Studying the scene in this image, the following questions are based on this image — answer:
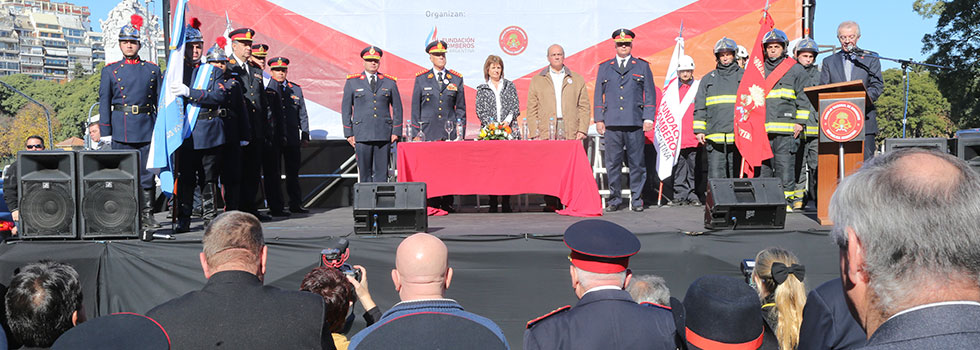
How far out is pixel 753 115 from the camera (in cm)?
745

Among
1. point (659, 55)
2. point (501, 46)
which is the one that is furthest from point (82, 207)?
point (659, 55)

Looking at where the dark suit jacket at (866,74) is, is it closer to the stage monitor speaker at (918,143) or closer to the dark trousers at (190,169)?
the stage monitor speaker at (918,143)

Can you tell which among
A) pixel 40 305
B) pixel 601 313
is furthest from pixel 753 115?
pixel 40 305

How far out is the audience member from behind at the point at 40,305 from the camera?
8.59 feet

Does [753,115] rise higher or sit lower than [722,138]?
higher

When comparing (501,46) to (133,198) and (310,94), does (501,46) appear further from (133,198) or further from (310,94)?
(133,198)

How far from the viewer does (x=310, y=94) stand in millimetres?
10273

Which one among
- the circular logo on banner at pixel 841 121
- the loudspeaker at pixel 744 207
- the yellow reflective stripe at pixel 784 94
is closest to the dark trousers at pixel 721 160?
the yellow reflective stripe at pixel 784 94

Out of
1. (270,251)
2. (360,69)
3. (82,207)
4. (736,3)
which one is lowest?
(270,251)

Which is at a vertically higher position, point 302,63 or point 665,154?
point 302,63

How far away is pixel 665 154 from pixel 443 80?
9.08 feet

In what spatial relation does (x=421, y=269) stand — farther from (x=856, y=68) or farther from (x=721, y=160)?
(x=856, y=68)

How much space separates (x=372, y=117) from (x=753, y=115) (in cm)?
417

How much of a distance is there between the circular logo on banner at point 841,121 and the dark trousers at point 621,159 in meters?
2.22
